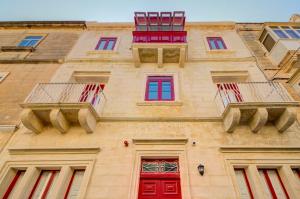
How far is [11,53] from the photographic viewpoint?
12.6 metres

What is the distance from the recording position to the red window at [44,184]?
255 inches

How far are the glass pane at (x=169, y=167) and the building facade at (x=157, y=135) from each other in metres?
0.04

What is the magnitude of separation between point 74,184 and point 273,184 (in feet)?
20.4

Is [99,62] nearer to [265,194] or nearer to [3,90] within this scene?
[3,90]

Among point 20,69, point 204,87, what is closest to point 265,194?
point 204,87

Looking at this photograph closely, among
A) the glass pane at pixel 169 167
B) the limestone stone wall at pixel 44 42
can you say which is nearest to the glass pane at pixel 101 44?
the limestone stone wall at pixel 44 42

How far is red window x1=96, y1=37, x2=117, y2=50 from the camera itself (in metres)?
13.0

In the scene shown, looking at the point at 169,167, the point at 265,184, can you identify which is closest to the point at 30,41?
the point at 169,167

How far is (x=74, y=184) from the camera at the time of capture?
6715mm

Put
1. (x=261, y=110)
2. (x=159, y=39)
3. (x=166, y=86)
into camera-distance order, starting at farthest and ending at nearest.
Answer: (x=159, y=39), (x=166, y=86), (x=261, y=110)

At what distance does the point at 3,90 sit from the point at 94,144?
6026 millimetres

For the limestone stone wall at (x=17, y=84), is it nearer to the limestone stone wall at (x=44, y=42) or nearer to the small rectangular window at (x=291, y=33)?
the limestone stone wall at (x=44, y=42)

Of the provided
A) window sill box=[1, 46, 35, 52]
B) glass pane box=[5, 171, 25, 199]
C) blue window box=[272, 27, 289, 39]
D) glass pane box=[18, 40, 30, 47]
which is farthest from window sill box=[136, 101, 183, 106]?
glass pane box=[18, 40, 30, 47]

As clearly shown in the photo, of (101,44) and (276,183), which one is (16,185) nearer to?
(276,183)
